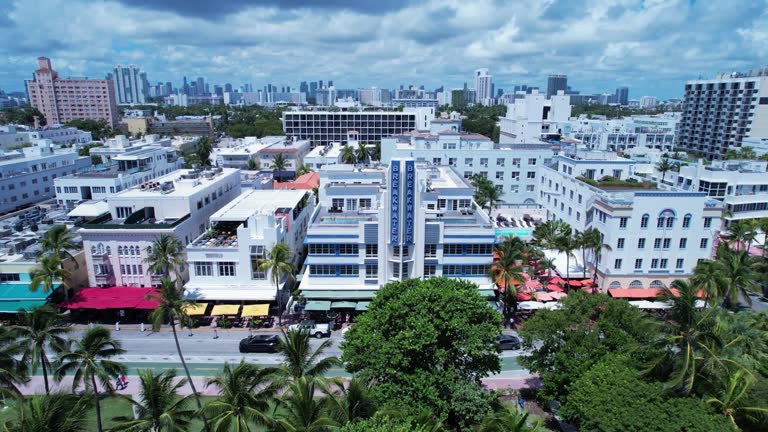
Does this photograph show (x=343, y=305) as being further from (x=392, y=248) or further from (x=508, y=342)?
(x=508, y=342)

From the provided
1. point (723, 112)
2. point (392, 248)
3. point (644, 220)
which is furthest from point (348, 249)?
point (723, 112)

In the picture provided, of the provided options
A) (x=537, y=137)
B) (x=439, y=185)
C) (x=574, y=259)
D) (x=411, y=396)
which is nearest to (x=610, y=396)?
(x=411, y=396)

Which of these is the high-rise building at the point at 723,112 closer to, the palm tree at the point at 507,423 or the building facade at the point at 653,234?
the building facade at the point at 653,234

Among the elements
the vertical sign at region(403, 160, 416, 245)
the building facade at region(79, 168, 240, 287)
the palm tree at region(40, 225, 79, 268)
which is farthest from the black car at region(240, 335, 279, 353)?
the palm tree at region(40, 225, 79, 268)

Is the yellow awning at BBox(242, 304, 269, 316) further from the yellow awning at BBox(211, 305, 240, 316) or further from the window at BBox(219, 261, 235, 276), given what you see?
the window at BBox(219, 261, 235, 276)

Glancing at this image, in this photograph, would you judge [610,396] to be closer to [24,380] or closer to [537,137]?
[24,380]

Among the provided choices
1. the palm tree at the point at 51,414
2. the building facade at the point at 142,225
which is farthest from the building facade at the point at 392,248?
the palm tree at the point at 51,414
